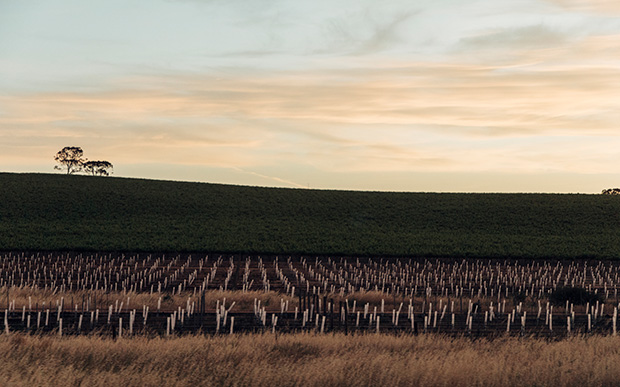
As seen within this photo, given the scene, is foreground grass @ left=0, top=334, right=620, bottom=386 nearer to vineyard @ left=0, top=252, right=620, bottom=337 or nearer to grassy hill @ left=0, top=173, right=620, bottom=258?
vineyard @ left=0, top=252, right=620, bottom=337

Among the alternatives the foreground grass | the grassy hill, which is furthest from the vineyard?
the grassy hill

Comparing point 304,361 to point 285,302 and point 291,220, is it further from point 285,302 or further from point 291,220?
point 291,220

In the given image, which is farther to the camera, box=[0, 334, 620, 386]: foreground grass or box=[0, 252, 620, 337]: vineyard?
box=[0, 252, 620, 337]: vineyard

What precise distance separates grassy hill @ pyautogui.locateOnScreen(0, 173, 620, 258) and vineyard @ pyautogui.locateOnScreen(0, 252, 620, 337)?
15.8 ft

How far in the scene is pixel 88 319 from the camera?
90.5 feet

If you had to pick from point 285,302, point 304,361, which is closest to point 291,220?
point 285,302

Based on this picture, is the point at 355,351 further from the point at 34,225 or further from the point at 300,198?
the point at 300,198

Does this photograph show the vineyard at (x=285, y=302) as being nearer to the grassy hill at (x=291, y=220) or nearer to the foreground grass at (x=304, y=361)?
the foreground grass at (x=304, y=361)

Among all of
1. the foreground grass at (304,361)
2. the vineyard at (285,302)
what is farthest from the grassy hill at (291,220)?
the foreground grass at (304,361)

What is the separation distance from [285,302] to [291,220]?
196ft

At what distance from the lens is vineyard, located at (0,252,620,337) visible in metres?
25.3

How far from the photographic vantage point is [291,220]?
94188 millimetres

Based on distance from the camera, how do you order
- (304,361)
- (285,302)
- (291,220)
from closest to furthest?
(304,361) < (285,302) < (291,220)

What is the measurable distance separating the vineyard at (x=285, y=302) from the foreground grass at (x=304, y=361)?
2.38 metres
